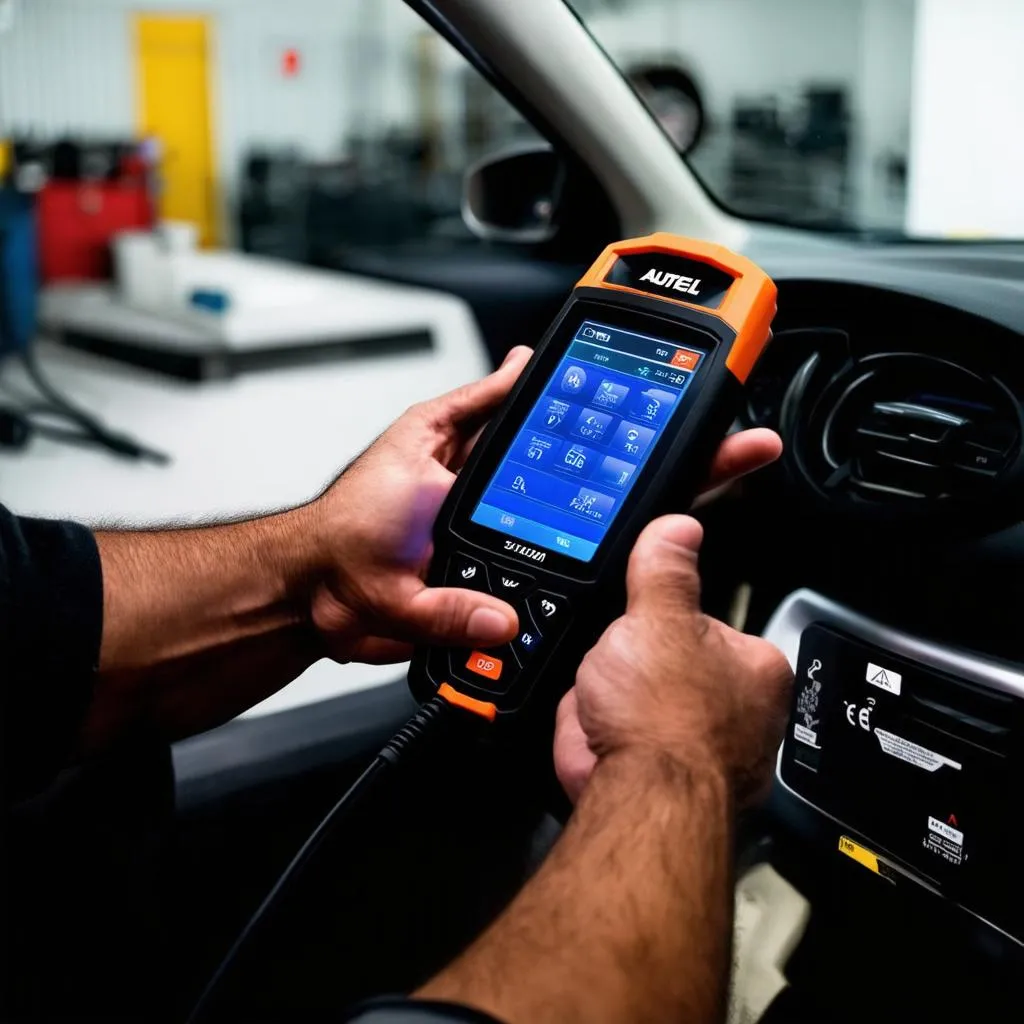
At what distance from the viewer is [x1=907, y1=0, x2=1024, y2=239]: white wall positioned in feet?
3.94

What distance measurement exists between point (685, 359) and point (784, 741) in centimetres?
31

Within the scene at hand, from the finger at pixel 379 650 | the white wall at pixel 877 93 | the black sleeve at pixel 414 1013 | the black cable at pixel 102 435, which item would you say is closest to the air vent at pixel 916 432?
the finger at pixel 379 650

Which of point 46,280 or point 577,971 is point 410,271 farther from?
point 577,971

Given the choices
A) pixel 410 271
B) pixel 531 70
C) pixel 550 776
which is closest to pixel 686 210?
pixel 531 70

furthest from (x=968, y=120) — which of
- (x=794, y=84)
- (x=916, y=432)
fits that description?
(x=794, y=84)

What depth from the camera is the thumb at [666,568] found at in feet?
1.85

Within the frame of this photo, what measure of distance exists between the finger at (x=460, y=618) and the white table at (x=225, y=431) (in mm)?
810

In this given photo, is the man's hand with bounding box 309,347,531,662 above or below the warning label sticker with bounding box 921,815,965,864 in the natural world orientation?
above

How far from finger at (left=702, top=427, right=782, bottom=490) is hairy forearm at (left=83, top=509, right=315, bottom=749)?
0.97 ft

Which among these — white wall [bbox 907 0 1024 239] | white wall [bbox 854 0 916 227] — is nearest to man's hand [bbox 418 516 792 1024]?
white wall [bbox 907 0 1024 239]

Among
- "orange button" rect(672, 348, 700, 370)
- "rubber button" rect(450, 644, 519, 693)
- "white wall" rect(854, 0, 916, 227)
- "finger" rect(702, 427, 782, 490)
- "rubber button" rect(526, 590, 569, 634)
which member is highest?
"white wall" rect(854, 0, 916, 227)

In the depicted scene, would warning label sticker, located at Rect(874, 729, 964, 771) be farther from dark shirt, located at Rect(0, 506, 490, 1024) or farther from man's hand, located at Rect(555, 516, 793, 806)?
dark shirt, located at Rect(0, 506, 490, 1024)

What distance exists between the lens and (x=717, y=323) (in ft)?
2.20

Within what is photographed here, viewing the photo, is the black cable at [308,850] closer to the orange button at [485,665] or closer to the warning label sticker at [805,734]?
the orange button at [485,665]
